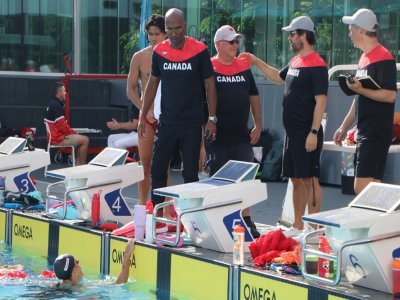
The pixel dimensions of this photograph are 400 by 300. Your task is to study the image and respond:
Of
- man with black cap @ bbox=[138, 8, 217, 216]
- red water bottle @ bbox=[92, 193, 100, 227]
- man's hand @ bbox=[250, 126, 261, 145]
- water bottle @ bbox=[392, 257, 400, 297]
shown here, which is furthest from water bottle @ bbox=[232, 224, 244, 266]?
red water bottle @ bbox=[92, 193, 100, 227]

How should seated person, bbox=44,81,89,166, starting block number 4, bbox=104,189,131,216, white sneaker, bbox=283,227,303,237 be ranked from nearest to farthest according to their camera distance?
1. white sneaker, bbox=283,227,303,237
2. starting block number 4, bbox=104,189,131,216
3. seated person, bbox=44,81,89,166

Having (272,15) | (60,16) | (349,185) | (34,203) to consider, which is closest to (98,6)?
(60,16)

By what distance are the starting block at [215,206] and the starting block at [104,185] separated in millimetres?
1237

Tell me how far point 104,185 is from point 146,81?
102 cm

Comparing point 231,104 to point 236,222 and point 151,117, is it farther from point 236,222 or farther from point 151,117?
point 236,222

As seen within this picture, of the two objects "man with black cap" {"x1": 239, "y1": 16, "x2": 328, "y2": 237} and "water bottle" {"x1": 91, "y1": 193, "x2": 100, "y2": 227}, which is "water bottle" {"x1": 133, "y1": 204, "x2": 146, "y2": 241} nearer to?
"water bottle" {"x1": 91, "y1": 193, "x2": 100, "y2": 227}

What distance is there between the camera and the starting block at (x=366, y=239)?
6094mm

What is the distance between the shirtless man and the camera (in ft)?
29.1

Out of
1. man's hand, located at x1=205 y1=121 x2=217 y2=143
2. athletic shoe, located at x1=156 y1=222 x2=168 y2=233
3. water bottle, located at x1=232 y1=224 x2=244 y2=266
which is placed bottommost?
athletic shoe, located at x1=156 y1=222 x2=168 y2=233

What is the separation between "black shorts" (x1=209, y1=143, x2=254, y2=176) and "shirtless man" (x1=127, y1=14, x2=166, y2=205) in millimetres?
708

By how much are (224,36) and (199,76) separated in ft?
1.25

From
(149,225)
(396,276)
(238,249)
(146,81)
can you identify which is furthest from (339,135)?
(146,81)

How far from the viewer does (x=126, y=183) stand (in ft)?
29.5

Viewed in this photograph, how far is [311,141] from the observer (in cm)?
787
